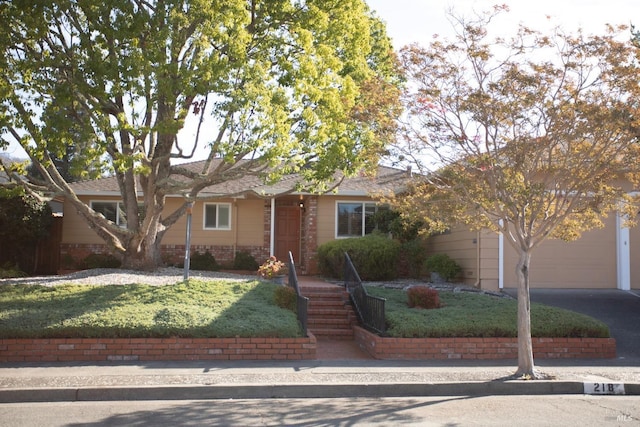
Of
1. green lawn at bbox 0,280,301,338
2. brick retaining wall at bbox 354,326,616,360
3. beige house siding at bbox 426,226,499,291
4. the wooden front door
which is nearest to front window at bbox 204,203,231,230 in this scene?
the wooden front door

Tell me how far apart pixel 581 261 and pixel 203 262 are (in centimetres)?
1106

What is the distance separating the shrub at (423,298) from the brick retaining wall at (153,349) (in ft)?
10.1

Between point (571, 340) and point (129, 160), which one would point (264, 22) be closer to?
point (129, 160)

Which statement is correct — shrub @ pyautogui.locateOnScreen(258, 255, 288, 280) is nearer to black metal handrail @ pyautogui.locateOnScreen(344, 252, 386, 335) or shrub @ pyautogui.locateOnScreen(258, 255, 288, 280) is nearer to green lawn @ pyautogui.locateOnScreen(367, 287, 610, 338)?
black metal handrail @ pyautogui.locateOnScreen(344, 252, 386, 335)

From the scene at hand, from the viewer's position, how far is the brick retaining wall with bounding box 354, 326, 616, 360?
431 inches

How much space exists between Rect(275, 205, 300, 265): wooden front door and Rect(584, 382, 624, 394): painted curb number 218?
13.1 m

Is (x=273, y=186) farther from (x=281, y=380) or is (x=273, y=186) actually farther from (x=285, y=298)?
(x=281, y=380)

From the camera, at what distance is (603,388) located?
29.1ft

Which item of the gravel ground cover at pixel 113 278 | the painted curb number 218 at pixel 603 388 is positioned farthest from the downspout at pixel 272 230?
the painted curb number 218 at pixel 603 388

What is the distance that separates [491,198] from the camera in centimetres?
959

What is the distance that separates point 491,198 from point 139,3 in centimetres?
825

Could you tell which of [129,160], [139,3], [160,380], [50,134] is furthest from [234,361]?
[139,3]

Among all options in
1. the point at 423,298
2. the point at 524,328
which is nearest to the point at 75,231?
the point at 423,298

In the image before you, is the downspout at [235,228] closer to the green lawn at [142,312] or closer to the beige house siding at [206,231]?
the beige house siding at [206,231]
